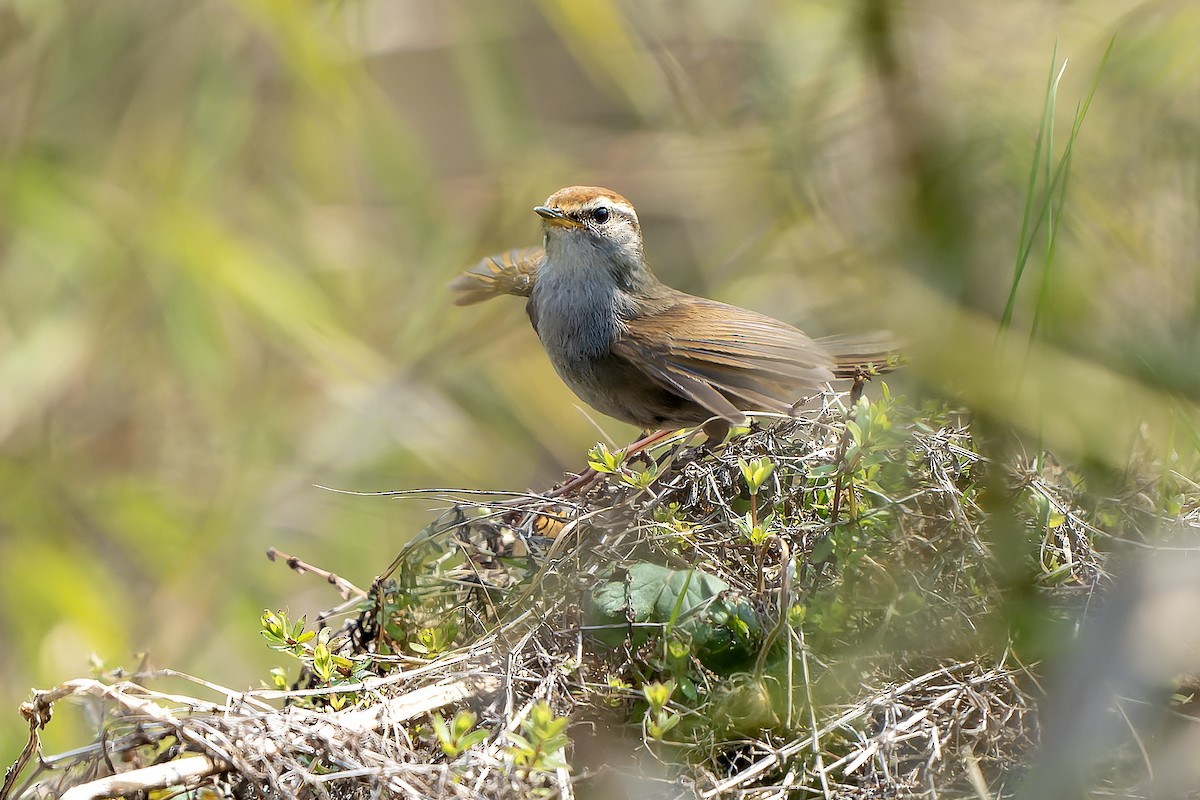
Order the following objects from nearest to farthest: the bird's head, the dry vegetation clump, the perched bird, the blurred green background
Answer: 1. the dry vegetation clump
2. the perched bird
3. the bird's head
4. the blurred green background

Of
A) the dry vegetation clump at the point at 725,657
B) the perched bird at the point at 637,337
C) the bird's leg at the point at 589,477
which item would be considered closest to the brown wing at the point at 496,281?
the perched bird at the point at 637,337

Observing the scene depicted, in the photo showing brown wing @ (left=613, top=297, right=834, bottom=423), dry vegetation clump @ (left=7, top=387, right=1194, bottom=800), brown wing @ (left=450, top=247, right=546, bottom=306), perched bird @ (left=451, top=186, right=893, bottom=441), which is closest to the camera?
dry vegetation clump @ (left=7, top=387, right=1194, bottom=800)

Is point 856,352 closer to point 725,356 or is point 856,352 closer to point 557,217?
point 725,356

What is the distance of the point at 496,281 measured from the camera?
3.87 m

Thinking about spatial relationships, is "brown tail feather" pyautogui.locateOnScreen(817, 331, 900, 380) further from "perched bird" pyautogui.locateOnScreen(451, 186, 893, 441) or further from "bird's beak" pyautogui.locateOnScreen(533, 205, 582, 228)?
"bird's beak" pyautogui.locateOnScreen(533, 205, 582, 228)

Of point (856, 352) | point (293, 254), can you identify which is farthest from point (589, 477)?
point (293, 254)

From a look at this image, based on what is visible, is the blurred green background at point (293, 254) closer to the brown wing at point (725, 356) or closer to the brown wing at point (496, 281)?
the brown wing at point (725, 356)

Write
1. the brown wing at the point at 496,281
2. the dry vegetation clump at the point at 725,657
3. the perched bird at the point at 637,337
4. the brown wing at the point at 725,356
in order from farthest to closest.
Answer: the brown wing at the point at 496,281 → the perched bird at the point at 637,337 → the brown wing at the point at 725,356 → the dry vegetation clump at the point at 725,657

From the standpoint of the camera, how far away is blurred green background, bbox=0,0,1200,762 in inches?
180

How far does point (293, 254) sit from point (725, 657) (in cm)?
401

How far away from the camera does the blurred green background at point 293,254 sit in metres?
4.57

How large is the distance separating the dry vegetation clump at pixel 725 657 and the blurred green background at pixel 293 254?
157 centimetres

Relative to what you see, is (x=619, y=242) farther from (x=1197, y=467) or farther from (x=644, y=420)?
(x=1197, y=467)

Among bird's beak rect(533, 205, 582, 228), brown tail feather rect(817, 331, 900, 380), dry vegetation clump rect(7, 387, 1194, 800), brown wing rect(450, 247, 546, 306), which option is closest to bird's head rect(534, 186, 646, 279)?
bird's beak rect(533, 205, 582, 228)
